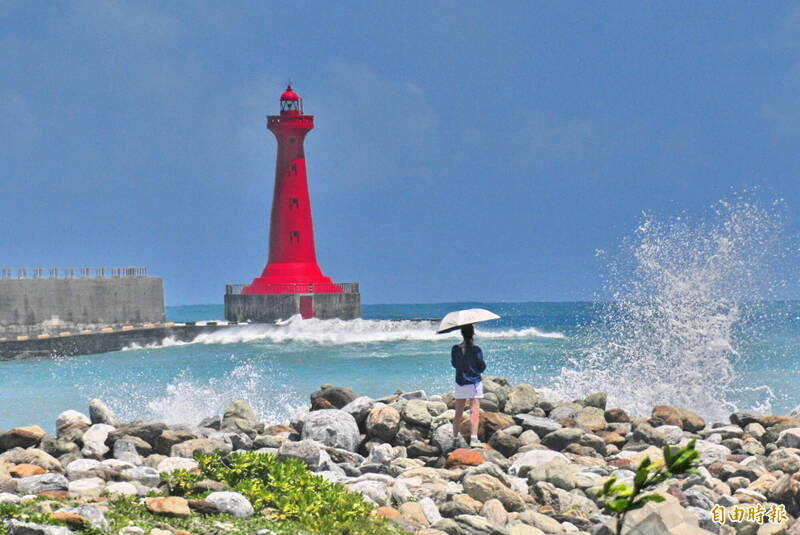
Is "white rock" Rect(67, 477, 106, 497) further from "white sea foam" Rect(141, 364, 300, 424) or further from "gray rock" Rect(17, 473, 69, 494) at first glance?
"white sea foam" Rect(141, 364, 300, 424)

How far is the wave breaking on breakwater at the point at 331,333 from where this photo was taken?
42281mm

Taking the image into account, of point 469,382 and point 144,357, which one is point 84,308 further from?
point 469,382

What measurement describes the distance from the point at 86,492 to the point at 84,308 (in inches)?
1526

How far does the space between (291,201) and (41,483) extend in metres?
36.6

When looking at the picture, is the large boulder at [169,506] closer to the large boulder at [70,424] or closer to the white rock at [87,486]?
the white rock at [87,486]

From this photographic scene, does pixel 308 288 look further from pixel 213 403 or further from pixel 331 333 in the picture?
pixel 213 403

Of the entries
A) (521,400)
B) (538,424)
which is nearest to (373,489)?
(538,424)

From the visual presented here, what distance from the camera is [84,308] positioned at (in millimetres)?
43344

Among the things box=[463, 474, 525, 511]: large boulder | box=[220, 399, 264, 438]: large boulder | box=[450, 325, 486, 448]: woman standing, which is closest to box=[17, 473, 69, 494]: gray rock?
box=[463, 474, 525, 511]: large boulder

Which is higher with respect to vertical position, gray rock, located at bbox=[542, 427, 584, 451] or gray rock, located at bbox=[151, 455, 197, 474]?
gray rock, located at bbox=[151, 455, 197, 474]

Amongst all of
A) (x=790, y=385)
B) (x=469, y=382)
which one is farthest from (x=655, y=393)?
(x=790, y=385)

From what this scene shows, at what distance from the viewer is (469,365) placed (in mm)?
9312

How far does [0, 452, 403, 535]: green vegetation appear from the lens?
5.66 metres

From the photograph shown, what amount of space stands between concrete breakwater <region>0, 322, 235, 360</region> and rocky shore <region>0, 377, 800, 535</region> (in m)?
25.1
